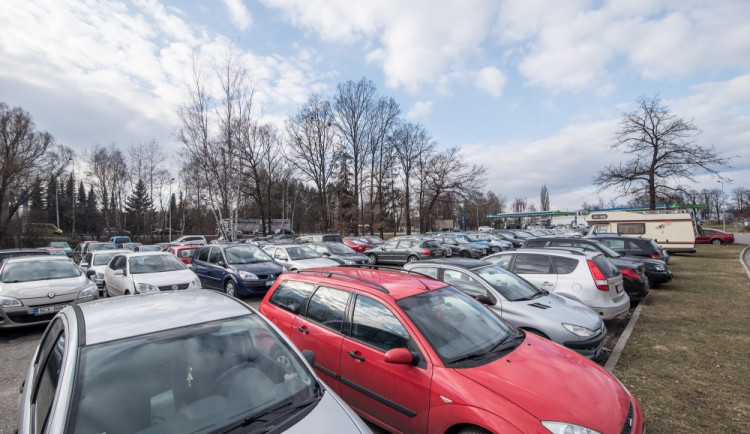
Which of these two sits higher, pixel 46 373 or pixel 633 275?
pixel 46 373

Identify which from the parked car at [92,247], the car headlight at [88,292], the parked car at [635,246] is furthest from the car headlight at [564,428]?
the parked car at [92,247]

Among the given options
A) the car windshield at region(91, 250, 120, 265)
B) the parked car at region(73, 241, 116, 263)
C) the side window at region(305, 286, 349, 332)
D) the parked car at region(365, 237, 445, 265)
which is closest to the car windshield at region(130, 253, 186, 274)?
the car windshield at region(91, 250, 120, 265)

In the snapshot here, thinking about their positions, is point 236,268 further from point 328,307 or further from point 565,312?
point 565,312

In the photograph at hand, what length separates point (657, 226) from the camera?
20.4 m

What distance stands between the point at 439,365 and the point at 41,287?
27.9 feet

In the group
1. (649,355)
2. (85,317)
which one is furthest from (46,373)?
(649,355)

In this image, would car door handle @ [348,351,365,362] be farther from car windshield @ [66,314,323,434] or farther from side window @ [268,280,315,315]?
side window @ [268,280,315,315]

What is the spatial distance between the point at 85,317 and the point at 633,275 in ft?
34.4

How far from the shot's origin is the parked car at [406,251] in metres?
19.0

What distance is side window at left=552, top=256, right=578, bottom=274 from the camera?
688 cm

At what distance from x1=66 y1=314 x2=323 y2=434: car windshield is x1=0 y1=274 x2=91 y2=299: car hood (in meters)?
6.95

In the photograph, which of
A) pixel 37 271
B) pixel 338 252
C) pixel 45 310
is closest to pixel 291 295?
pixel 45 310

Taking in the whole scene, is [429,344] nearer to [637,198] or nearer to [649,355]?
[649,355]

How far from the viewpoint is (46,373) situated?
7.43 feet
